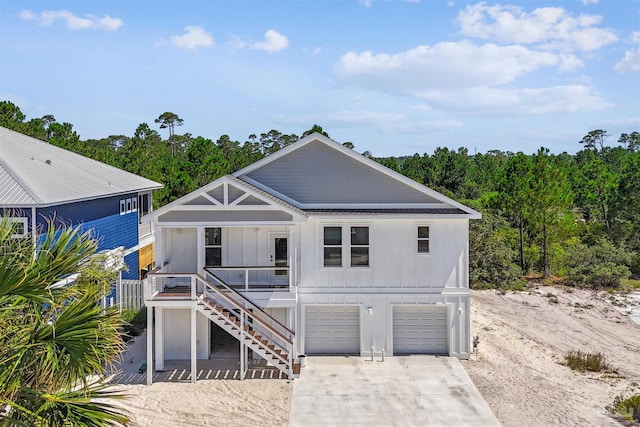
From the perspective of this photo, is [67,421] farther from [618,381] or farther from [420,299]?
[618,381]

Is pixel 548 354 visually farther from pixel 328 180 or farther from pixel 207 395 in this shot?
pixel 207 395

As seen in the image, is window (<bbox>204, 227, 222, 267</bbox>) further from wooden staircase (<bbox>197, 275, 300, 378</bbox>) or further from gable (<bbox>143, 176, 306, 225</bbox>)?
gable (<bbox>143, 176, 306, 225</bbox>)

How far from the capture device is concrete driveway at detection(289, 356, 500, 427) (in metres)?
13.1

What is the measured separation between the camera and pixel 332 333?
18.6 metres

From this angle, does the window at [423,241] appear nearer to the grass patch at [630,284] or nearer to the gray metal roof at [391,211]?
the gray metal roof at [391,211]

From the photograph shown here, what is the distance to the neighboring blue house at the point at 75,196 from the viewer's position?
16.8m

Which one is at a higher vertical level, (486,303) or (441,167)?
(441,167)

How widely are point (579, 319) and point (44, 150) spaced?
86.1 ft

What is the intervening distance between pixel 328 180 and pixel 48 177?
34.8 ft

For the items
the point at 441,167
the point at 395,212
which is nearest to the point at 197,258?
the point at 395,212

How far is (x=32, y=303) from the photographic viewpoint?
6.14m

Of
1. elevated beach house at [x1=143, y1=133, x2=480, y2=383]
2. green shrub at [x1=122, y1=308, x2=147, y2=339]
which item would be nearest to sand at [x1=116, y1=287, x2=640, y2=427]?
green shrub at [x1=122, y1=308, x2=147, y2=339]

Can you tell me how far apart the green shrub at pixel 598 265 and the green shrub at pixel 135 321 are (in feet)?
78.6

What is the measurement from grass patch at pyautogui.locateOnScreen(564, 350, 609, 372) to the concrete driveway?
3.75m
